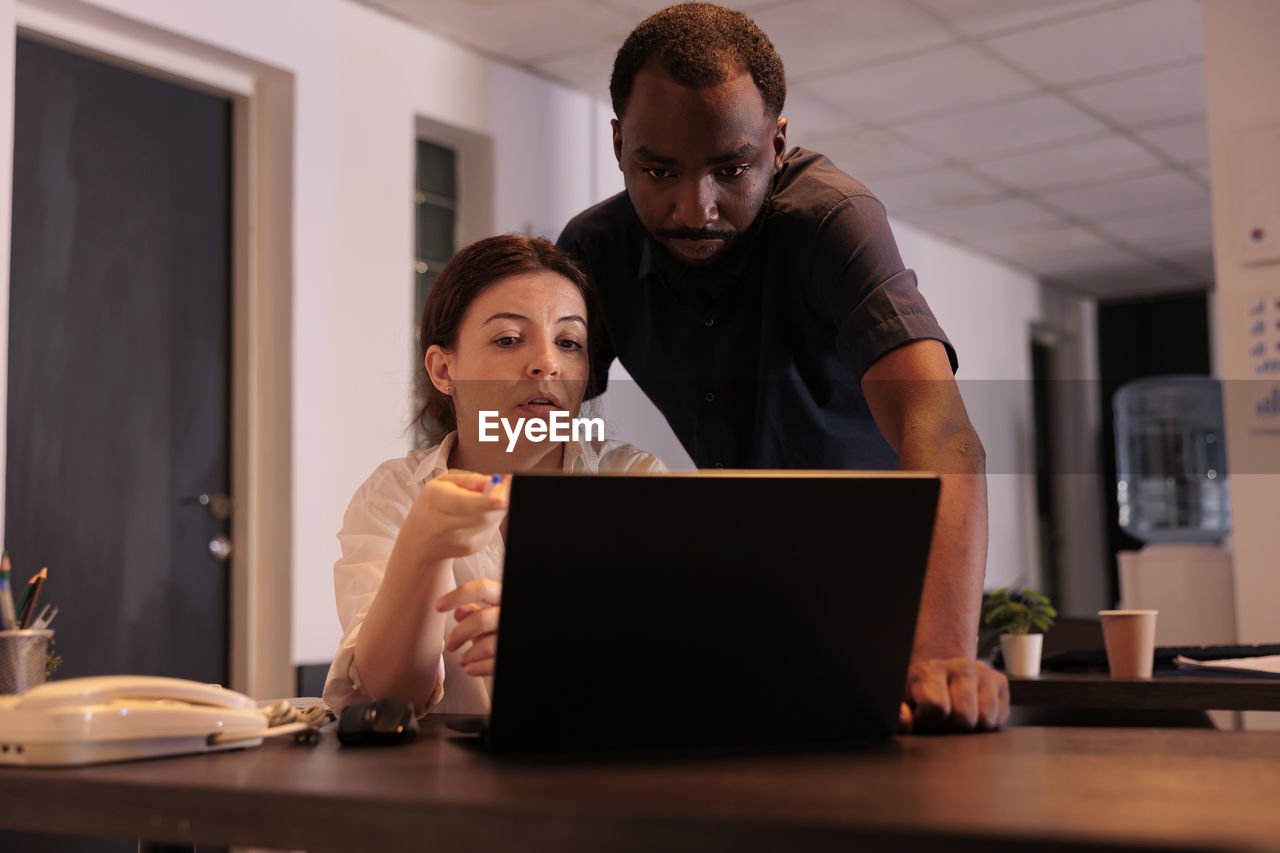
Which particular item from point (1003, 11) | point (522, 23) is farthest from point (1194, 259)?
point (522, 23)

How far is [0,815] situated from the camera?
0.65m

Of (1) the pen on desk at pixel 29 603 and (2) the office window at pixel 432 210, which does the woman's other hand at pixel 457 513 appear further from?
(2) the office window at pixel 432 210

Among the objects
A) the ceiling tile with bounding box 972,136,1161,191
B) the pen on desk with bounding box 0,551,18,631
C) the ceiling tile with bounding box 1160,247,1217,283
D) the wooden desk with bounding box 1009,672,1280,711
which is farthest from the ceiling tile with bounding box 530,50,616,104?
the ceiling tile with bounding box 1160,247,1217,283

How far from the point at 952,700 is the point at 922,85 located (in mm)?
3893

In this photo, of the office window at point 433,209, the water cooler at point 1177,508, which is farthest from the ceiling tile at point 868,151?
the water cooler at point 1177,508

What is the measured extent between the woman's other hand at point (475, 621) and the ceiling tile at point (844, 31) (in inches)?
125

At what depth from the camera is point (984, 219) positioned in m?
6.11

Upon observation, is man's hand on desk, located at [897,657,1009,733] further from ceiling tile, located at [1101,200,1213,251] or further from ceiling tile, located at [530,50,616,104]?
ceiling tile, located at [1101,200,1213,251]

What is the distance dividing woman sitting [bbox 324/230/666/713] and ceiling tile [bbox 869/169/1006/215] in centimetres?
426

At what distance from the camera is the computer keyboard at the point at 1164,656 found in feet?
6.21

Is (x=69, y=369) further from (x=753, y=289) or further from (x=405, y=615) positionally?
(x=405, y=615)

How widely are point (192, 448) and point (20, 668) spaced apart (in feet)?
8.02

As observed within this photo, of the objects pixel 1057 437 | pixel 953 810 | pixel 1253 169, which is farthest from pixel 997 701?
pixel 1057 437

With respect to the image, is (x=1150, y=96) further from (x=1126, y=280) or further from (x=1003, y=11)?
(x=1126, y=280)
